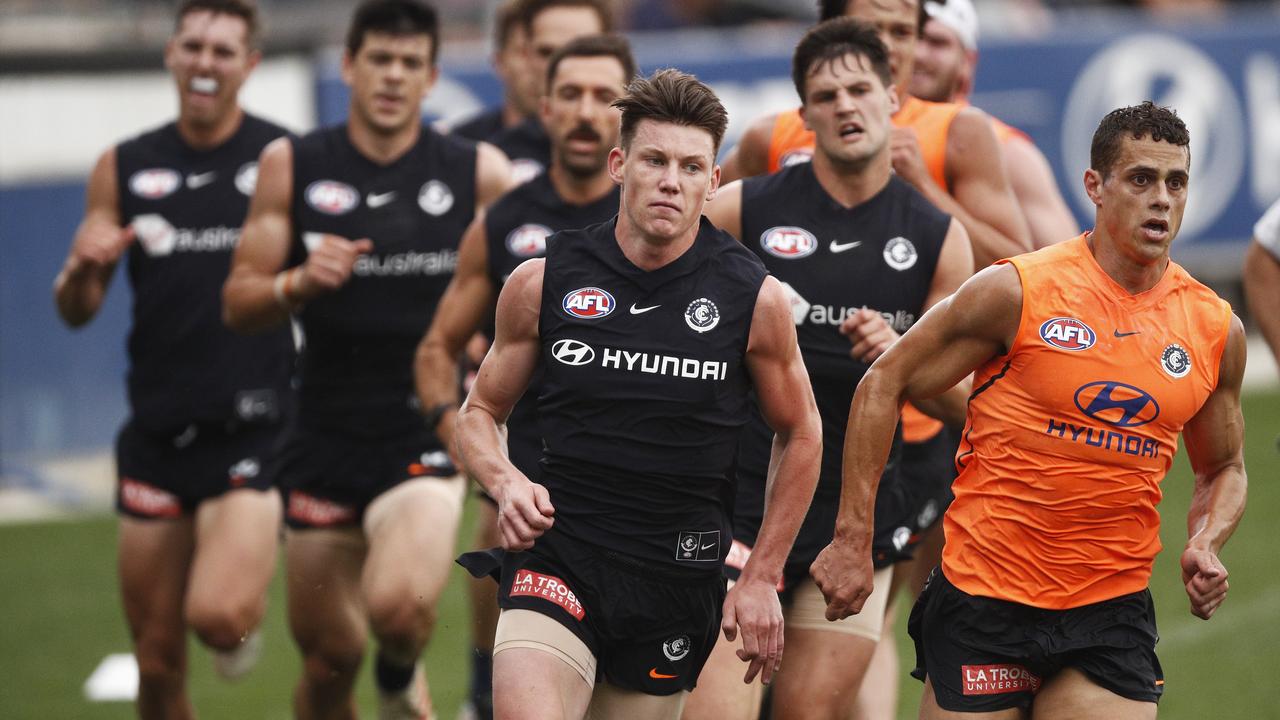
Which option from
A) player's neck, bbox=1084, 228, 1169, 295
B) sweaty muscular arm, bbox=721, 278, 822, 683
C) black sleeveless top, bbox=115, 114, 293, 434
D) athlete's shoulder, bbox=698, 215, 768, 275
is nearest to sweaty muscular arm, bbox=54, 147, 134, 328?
black sleeveless top, bbox=115, 114, 293, 434

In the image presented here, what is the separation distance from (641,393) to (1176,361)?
1675 millimetres

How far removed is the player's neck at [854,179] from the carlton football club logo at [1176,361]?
64.5 inches

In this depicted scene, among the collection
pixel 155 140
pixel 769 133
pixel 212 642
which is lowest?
pixel 212 642

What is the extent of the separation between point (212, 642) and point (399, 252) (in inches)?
76.0

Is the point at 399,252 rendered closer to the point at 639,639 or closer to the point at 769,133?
the point at 769,133

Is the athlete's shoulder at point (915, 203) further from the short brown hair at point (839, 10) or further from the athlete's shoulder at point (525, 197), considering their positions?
the athlete's shoulder at point (525, 197)

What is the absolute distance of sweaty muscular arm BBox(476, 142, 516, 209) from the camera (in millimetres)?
8539

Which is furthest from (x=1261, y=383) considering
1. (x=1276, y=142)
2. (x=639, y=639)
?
(x=639, y=639)

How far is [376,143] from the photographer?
852 cm

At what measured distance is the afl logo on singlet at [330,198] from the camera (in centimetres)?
832

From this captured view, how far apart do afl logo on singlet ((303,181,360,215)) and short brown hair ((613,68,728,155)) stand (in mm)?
2598

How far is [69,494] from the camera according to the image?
48.7 ft

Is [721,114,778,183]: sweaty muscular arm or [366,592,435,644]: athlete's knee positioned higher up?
[721,114,778,183]: sweaty muscular arm

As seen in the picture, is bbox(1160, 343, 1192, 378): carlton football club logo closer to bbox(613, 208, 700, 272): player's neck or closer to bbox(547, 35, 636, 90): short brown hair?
bbox(613, 208, 700, 272): player's neck
